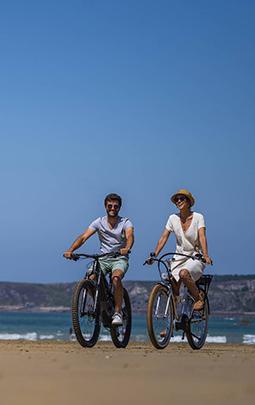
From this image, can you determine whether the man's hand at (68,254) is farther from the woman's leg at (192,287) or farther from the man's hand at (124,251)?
the woman's leg at (192,287)

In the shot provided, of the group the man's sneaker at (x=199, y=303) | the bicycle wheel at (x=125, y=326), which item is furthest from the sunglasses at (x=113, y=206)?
the man's sneaker at (x=199, y=303)

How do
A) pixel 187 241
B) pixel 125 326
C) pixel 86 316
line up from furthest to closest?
1. pixel 125 326
2. pixel 187 241
3. pixel 86 316

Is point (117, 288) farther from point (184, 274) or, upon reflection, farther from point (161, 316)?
point (184, 274)

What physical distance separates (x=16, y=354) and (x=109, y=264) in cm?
253

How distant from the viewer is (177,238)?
12.8 meters

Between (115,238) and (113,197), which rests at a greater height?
(113,197)

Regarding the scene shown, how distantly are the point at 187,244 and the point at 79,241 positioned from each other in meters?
1.35

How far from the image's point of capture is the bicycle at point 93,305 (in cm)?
1200

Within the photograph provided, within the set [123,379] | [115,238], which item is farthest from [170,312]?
[123,379]

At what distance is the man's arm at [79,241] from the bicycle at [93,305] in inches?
4.7

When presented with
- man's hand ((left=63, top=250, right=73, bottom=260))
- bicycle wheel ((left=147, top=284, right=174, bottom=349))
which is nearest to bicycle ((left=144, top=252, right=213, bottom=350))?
bicycle wheel ((left=147, top=284, right=174, bottom=349))

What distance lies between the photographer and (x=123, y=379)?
7566mm

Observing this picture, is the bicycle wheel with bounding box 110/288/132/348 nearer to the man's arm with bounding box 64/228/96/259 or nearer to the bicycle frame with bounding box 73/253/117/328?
the bicycle frame with bounding box 73/253/117/328

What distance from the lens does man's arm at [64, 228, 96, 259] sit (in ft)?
41.5
